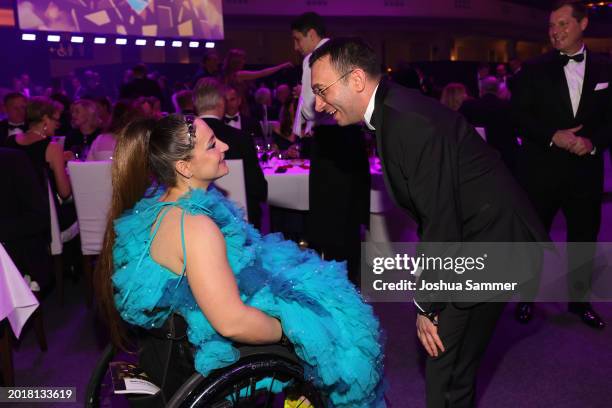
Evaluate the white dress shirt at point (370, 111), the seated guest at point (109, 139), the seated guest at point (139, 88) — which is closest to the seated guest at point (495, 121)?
Result: the seated guest at point (109, 139)

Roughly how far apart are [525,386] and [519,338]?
50 cm

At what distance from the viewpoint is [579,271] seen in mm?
3328

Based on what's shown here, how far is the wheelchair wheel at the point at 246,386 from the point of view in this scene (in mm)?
1601

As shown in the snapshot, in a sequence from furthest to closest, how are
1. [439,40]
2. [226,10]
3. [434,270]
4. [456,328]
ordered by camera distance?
[439,40], [226,10], [456,328], [434,270]

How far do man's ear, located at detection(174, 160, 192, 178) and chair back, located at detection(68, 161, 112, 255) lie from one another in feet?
6.54

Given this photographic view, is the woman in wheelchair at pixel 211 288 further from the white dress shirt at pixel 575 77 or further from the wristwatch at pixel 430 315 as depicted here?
the white dress shirt at pixel 575 77

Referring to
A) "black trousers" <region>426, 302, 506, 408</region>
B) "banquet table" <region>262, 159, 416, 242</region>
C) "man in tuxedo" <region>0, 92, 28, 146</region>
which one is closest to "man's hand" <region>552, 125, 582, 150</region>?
"banquet table" <region>262, 159, 416, 242</region>

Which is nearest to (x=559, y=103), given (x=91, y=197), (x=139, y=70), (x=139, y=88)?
(x=91, y=197)

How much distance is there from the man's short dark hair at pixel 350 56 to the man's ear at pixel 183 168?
1.58ft

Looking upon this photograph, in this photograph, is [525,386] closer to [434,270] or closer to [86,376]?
[434,270]

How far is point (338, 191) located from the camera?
3695 millimetres

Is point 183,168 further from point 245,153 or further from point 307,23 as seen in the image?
point 307,23

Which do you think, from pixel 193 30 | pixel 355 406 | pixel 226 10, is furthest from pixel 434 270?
pixel 226 10

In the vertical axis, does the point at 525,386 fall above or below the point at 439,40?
below
